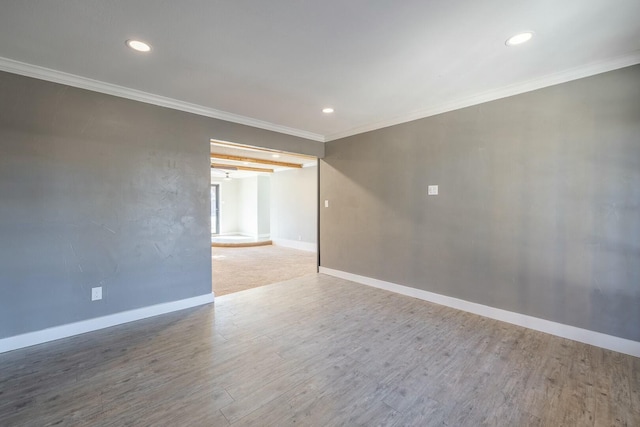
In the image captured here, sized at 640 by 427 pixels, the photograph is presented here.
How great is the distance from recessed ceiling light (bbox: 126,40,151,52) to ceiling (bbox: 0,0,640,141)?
0.05 meters

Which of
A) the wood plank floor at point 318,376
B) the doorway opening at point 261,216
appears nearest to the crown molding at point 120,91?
the doorway opening at point 261,216

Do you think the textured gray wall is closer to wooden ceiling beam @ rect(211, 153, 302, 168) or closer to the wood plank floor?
the wood plank floor

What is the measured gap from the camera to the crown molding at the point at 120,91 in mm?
2404

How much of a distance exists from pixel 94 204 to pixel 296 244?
19.3 ft

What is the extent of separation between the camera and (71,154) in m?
2.69

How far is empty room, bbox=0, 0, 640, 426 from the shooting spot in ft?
5.87

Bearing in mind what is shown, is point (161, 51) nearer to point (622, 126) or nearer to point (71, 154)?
point (71, 154)

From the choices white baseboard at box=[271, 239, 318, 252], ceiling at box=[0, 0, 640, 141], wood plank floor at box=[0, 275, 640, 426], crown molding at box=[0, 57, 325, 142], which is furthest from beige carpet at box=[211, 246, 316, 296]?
ceiling at box=[0, 0, 640, 141]

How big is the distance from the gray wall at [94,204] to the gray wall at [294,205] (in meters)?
4.50

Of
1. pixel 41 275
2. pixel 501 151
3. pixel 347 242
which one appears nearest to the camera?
pixel 41 275

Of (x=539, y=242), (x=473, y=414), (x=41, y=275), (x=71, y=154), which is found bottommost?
(x=473, y=414)

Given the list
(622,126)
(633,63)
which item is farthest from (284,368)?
(633,63)

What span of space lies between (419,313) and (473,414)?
1571mm

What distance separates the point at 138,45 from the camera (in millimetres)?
2107
